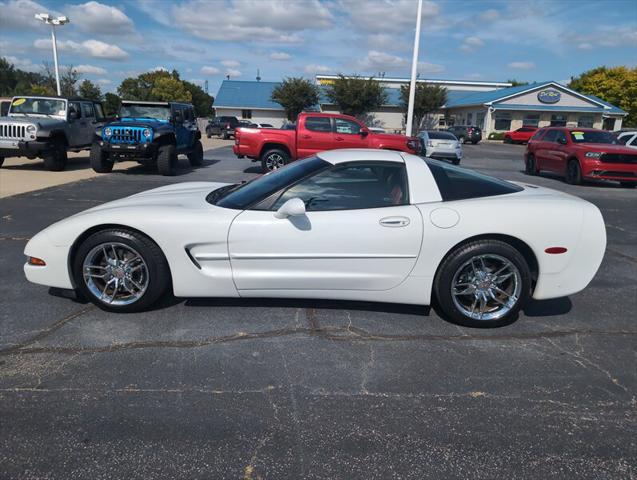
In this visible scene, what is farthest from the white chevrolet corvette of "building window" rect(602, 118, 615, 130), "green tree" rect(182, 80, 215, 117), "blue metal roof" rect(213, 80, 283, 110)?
"green tree" rect(182, 80, 215, 117)

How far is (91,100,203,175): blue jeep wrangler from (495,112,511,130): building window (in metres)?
39.0

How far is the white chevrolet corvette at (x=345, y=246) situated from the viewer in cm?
341

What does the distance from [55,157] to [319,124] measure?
7.35 meters

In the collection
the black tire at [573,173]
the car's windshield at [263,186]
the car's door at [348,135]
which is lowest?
the black tire at [573,173]

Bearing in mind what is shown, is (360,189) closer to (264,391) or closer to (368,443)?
(264,391)

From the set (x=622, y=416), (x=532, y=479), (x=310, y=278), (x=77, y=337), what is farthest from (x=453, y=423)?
(x=77, y=337)

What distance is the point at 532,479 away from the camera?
6.86 ft

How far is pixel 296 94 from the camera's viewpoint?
4553cm

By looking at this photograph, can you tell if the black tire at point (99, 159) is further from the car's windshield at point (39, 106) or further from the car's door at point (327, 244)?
the car's door at point (327, 244)

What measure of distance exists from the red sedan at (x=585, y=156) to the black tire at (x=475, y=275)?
36.3 feet

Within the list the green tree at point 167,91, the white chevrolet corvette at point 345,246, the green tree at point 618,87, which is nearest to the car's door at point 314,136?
the white chevrolet corvette at point 345,246

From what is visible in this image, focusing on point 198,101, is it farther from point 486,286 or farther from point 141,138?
point 486,286

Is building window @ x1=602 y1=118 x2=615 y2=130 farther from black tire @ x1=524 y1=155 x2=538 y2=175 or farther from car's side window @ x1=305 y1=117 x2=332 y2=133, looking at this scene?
car's side window @ x1=305 y1=117 x2=332 y2=133

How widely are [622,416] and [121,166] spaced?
14879 millimetres
